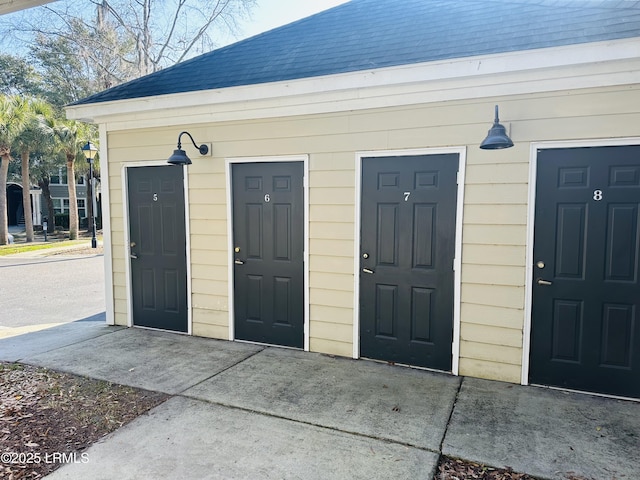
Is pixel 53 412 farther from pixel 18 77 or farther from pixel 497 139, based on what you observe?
pixel 18 77

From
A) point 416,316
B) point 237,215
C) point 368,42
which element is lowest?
point 416,316

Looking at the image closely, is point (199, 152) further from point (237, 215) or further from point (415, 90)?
point (415, 90)

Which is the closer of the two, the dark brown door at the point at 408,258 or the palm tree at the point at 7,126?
the dark brown door at the point at 408,258

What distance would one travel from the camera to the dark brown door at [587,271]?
3186 millimetres

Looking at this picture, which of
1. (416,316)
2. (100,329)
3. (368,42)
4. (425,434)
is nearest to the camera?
(425,434)

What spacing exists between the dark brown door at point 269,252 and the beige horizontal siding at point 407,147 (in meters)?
0.14

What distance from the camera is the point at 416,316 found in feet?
12.6

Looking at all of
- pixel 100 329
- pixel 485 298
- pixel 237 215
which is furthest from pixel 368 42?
pixel 100 329

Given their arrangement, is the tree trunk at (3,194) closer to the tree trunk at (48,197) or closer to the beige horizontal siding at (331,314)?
the tree trunk at (48,197)

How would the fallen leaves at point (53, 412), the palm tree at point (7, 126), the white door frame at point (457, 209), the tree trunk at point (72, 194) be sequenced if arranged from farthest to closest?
the tree trunk at point (72, 194)
the palm tree at point (7, 126)
the white door frame at point (457, 209)
the fallen leaves at point (53, 412)

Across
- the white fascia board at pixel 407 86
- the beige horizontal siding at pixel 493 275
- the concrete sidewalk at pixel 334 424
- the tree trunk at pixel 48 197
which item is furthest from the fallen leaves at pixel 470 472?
the tree trunk at pixel 48 197

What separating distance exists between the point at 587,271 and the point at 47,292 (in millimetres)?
8492

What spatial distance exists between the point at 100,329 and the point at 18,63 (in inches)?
870

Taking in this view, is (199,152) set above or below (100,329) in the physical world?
above
